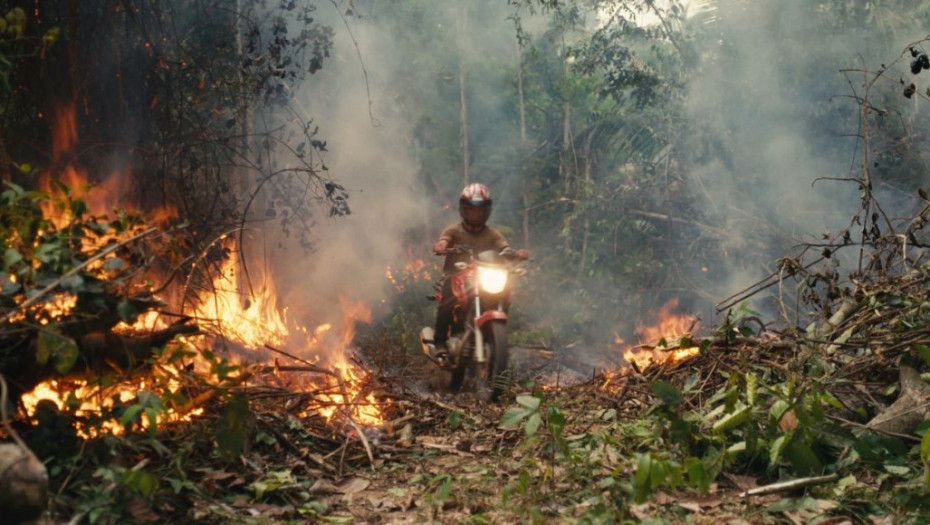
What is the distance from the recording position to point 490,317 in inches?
266

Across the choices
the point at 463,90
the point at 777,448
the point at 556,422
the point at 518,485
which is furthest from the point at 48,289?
the point at 463,90

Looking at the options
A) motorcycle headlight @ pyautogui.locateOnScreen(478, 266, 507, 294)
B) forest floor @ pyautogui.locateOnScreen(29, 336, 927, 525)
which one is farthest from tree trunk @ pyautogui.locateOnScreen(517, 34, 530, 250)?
forest floor @ pyautogui.locateOnScreen(29, 336, 927, 525)

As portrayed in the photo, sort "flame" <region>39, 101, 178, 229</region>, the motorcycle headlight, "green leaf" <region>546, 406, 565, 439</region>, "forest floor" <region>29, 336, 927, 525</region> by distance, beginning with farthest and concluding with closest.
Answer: the motorcycle headlight < "flame" <region>39, 101, 178, 229</region> < "green leaf" <region>546, 406, 565, 439</region> < "forest floor" <region>29, 336, 927, 525</region>

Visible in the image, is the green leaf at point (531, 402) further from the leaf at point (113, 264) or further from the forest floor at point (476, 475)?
the leaf at point (113, 264)

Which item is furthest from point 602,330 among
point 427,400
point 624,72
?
point 427,400

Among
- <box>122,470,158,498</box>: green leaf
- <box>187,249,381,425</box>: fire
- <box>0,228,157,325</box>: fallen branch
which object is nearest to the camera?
<box>122,470,158,498</box>: green leaf

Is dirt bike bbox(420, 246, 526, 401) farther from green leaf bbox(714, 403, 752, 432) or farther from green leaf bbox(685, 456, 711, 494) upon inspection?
green leaf bbox(685, 456, 711, 494)

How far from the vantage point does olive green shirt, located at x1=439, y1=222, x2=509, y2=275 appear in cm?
757

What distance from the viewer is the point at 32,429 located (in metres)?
3.40

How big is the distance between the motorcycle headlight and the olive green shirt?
0.65 meters

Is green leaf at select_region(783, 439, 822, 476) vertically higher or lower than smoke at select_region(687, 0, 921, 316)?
lower

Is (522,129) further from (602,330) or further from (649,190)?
(602,330)

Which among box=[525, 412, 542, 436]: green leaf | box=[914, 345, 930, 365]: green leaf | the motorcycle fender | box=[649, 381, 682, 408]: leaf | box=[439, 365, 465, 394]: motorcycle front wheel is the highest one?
box=[914, 345, 930, 365]: green leaf

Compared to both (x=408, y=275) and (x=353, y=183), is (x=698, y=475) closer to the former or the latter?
(x=408, y=275)
